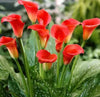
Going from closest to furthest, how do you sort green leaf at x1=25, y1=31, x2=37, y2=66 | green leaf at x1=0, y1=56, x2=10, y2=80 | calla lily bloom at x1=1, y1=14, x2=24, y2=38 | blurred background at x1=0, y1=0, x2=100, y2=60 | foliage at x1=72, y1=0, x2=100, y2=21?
calla lily bloom at x1=1, y1=14, x2=24, y2=38 < green leaf at x1=0, y1=56, x2=10, y2=80 < green leaf at x1=25, y1=31, x2=37, y2=66 < blurred background at x1=0, y1=0, x2=100, y2=60 < foliage at x1=72, y1=0, x2=100, y2=21

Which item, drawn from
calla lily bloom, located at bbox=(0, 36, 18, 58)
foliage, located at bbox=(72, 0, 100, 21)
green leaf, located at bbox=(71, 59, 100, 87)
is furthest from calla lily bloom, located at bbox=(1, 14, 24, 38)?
foliage, located at bbox=(72, 0, 100, 21)

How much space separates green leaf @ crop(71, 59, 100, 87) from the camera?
81 centimetres

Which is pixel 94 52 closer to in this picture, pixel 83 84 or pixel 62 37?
pixel 83 84

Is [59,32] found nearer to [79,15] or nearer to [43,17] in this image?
[43,17]

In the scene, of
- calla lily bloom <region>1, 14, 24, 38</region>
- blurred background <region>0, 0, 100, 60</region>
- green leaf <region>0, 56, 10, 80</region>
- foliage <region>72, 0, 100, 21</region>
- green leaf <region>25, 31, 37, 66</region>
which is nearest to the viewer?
calla lily bloom <region>1, 14, 24, 38</region>

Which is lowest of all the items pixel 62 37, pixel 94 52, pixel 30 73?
pixel 94 52

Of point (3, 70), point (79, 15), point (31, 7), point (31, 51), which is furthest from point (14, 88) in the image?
point (79, 15)

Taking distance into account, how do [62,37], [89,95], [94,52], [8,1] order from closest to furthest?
[62,37] → [89,95] → [94,52] → [8,1]

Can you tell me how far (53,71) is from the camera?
881mm

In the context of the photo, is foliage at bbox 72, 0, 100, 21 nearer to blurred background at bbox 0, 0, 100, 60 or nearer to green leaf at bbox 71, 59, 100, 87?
blurred background at bbox 0, 0, 100, 60

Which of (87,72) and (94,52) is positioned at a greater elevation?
(87,72)

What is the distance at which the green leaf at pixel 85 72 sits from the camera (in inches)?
31.9

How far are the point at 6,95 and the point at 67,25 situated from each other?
34 cm

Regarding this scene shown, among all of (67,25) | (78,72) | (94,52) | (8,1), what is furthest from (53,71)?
(8,1)
